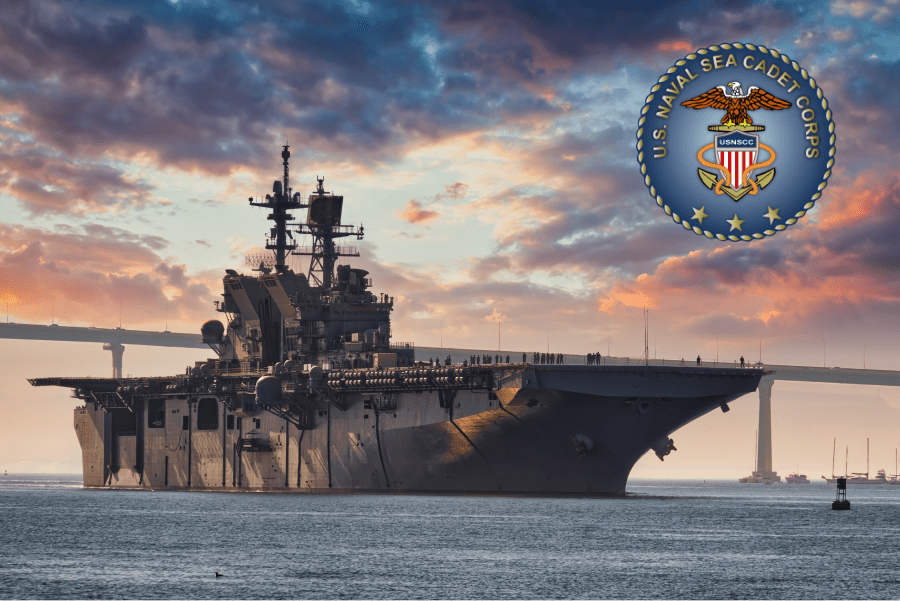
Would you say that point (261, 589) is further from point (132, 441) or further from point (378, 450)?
point (132, 441)

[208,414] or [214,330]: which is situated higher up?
[214,330]

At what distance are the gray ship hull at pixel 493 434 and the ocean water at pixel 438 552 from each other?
53.6 inches

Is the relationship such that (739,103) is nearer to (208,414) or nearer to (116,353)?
(208,414)

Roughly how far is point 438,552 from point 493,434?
499 inches

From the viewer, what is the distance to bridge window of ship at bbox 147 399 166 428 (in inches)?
2589

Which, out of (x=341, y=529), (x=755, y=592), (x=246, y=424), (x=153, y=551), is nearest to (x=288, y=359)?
(x=246, y=424)

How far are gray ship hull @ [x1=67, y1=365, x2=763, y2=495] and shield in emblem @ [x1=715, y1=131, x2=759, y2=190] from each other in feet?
42.1

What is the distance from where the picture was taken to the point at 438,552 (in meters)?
36.1

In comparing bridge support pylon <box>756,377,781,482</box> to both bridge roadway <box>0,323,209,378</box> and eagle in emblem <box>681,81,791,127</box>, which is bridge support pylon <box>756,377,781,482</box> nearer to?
bridge roadway <box>0,323,209,378</box>

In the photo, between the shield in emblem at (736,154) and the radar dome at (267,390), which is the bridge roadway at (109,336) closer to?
the radar dome at (267,390)

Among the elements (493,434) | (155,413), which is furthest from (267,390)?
(155,413)

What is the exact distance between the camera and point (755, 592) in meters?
29.2

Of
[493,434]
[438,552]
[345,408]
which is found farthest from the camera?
[345,408]

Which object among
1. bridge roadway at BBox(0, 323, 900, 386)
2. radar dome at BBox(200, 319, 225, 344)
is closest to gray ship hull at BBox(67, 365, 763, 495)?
radar dome at BBox(200, 319, 225, 344)
